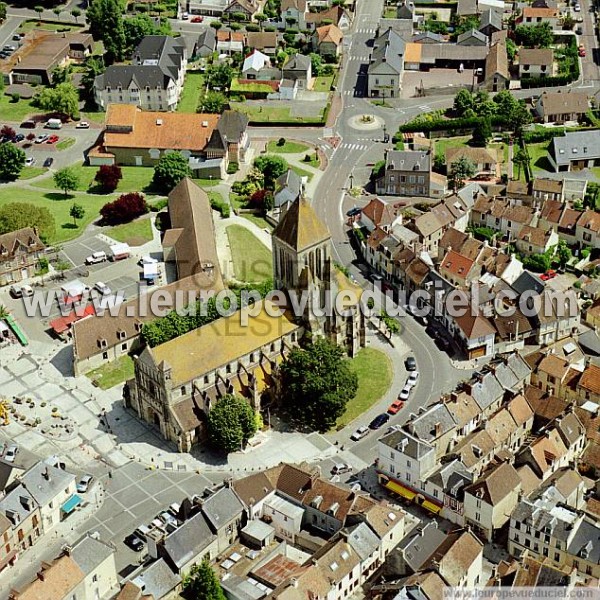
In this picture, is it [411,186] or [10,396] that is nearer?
[10,396]

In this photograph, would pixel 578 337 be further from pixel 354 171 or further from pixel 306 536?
pixel 354 171

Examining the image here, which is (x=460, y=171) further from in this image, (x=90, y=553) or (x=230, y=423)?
(x=90, y=553)

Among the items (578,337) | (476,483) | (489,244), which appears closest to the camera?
(476,483)

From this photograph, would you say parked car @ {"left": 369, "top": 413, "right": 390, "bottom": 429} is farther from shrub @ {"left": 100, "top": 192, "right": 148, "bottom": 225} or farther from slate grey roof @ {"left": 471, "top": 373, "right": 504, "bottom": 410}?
shrub @ {"left": 100, "top": 192, "right": 148, "bottom": 225}

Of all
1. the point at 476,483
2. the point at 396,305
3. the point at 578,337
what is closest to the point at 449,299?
the point at 396,305

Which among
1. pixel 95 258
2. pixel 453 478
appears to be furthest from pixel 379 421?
pixel 95 258

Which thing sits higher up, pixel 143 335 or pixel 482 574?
pixel 143 335

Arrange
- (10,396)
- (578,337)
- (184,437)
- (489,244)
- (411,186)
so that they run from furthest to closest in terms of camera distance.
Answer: (411,186) < (489,244) < (578,337) < (10,396) < (184,437)
